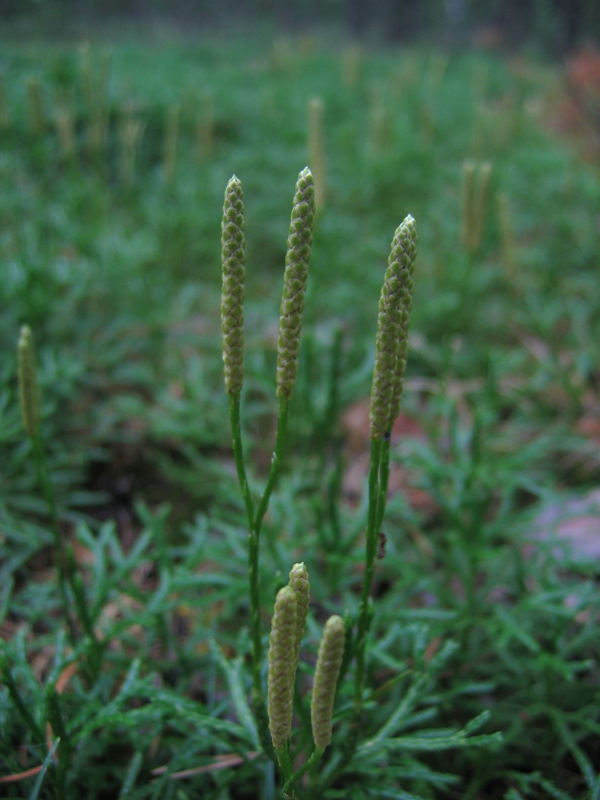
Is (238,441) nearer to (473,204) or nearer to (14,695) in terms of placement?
(14,695)

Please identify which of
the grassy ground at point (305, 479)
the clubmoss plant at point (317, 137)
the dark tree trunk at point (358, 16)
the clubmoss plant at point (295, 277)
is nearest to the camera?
the clubmoss plant at point (295, 277)

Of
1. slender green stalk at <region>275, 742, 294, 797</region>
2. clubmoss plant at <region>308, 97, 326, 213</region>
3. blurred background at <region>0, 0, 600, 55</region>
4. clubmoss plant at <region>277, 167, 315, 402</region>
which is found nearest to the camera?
clubmoss plant at <region>277, 167, 315, 402</region>

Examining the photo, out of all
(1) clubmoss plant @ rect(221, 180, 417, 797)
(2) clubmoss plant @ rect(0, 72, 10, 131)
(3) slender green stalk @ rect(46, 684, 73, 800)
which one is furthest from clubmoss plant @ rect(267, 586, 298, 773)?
(2) clubmoss plant @ rect(0, 72, 10, 131)

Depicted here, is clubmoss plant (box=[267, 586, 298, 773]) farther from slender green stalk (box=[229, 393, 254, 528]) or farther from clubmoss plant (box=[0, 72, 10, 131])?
clubmoss plant (box=[0, 72, 10, 131])

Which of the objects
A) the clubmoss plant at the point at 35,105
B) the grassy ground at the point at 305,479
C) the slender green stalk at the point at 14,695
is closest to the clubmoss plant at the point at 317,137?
the grassy ground at the point at 305,479

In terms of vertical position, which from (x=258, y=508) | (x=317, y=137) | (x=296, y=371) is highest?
(x=317, y=137)

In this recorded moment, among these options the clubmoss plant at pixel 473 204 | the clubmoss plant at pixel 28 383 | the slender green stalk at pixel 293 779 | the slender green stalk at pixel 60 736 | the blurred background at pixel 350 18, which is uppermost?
the blurred background at pixel 350 18

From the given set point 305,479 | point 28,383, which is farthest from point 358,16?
point 28,383

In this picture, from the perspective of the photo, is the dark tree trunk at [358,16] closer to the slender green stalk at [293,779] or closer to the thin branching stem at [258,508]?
the thin branching stem at [258,508]

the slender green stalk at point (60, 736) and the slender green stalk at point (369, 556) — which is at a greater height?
the slender green stalk at point (369, 556)
